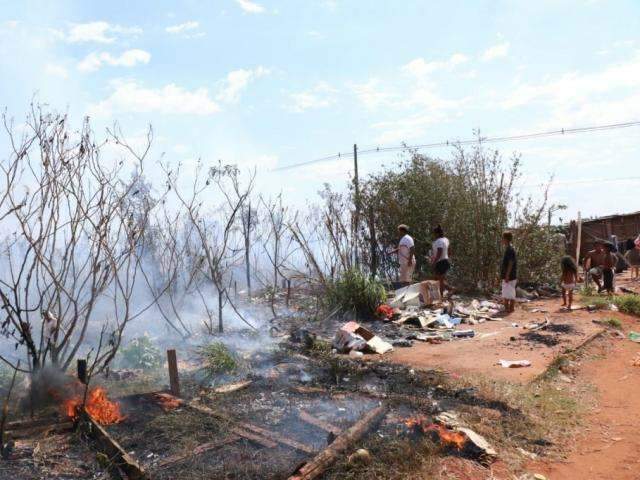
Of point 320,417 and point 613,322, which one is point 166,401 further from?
point 613,322

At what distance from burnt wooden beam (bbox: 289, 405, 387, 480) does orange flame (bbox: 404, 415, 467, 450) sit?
30cm

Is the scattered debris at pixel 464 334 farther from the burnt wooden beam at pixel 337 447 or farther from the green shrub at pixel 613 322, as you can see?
the burnt wooden beam at pixel 337 447

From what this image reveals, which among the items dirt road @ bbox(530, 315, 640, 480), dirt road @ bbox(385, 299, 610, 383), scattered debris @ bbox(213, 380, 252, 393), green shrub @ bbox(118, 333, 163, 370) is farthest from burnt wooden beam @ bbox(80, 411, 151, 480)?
dirt road @ bbox(385, 299, 610, 383)

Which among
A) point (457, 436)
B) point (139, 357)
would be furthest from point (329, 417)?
point (139, 357)

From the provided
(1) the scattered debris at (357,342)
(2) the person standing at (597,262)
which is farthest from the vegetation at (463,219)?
(1) the scattered debris at (357,342)

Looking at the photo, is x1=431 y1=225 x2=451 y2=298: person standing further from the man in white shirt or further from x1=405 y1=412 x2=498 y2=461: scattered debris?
x1=405 y1=412 x2=498 y2=461: scattered debris

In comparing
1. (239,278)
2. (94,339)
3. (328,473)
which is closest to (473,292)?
(239,278)

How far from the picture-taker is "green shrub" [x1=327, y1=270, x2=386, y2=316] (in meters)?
9.37

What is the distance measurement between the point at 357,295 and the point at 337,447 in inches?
227

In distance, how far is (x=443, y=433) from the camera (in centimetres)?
392

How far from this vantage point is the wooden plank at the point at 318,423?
13.6 feet

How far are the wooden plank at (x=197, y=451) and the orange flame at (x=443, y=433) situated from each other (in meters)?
1.48

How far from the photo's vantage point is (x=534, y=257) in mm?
12516

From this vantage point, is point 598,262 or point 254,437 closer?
point 254,437
